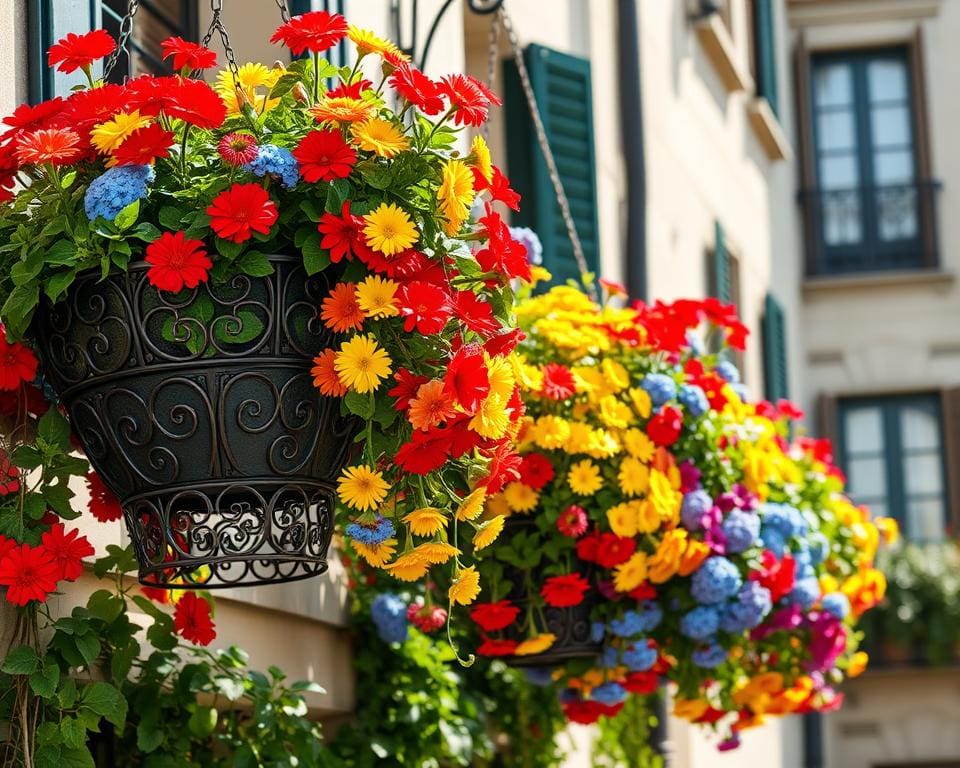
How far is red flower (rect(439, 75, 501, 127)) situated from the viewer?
3211mm

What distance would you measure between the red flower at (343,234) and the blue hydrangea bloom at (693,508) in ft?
6.05

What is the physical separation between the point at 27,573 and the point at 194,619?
55cm

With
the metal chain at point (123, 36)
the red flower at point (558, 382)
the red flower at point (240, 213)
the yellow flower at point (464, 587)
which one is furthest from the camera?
the red flower at point (558, 382)

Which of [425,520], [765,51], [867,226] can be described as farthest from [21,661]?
[867,226]

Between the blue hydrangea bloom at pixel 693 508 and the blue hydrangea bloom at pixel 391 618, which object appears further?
the blue hydrangea bloom at pixel 391 618

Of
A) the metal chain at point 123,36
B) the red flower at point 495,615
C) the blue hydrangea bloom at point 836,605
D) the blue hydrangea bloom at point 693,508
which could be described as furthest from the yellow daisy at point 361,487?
the blue hydrangea bloom at point 836,605

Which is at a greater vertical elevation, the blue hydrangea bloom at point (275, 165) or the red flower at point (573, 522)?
the blue hydrangea bloom at point (275, 165)

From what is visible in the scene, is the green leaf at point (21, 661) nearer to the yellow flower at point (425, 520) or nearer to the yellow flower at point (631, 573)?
the yellow flower at point (425, 520)

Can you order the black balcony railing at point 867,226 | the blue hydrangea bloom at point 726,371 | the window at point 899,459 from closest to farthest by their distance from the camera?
the blue hydrangea bloom at point 726,371
the window at point 899,459
the black balcony railing at point 867,226

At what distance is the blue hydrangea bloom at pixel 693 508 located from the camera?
4.69 meters

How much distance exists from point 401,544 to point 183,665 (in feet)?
2.89

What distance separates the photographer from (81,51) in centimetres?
310

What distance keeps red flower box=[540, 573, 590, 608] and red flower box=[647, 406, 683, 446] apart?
376mm

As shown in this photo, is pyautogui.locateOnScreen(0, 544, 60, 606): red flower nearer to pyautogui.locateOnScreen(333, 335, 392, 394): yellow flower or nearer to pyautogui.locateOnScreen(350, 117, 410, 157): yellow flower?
pyautogui.locateOnScreen(333, 335, 392, 394): yellow flower
